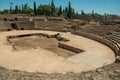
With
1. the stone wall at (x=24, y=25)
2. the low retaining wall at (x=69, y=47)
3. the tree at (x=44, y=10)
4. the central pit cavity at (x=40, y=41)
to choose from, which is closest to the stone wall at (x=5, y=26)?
the stone wall at (x=24, y=25)

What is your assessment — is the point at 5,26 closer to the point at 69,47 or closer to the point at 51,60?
the point at 69,47

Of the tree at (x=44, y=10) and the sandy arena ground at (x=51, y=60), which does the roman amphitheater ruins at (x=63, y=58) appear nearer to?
the sandy arena ground at (x=51, y=60)

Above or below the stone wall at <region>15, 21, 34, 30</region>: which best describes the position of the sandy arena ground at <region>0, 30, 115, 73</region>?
below

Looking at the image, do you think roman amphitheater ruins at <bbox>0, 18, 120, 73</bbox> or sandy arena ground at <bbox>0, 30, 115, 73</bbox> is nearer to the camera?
sandy arena ground at <bbox>0, 30, 115, 73</bbox>

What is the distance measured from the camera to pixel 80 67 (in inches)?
550

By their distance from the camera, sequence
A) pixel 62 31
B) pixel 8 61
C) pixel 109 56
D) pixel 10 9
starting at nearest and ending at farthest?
pixel 8 61, pixel 109 56, pixel 62 31, pixel 10 9

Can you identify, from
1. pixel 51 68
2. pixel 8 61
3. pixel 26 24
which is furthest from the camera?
pixel 26 24

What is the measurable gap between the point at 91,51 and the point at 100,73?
9.11 meters

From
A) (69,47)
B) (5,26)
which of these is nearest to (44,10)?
(5,26)

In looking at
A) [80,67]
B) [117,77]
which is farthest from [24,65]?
[117,77]

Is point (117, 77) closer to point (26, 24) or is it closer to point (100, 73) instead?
point (100, 73)

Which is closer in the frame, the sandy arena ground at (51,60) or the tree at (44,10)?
the sandy arena ground at (51,60)

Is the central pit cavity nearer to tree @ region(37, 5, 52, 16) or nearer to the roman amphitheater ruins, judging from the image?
the roman amphitheater ruins

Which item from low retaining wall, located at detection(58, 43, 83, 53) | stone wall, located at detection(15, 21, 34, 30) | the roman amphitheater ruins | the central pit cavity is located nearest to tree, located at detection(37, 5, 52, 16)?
stone wall, located at detection(15, 21, 34, 30)
